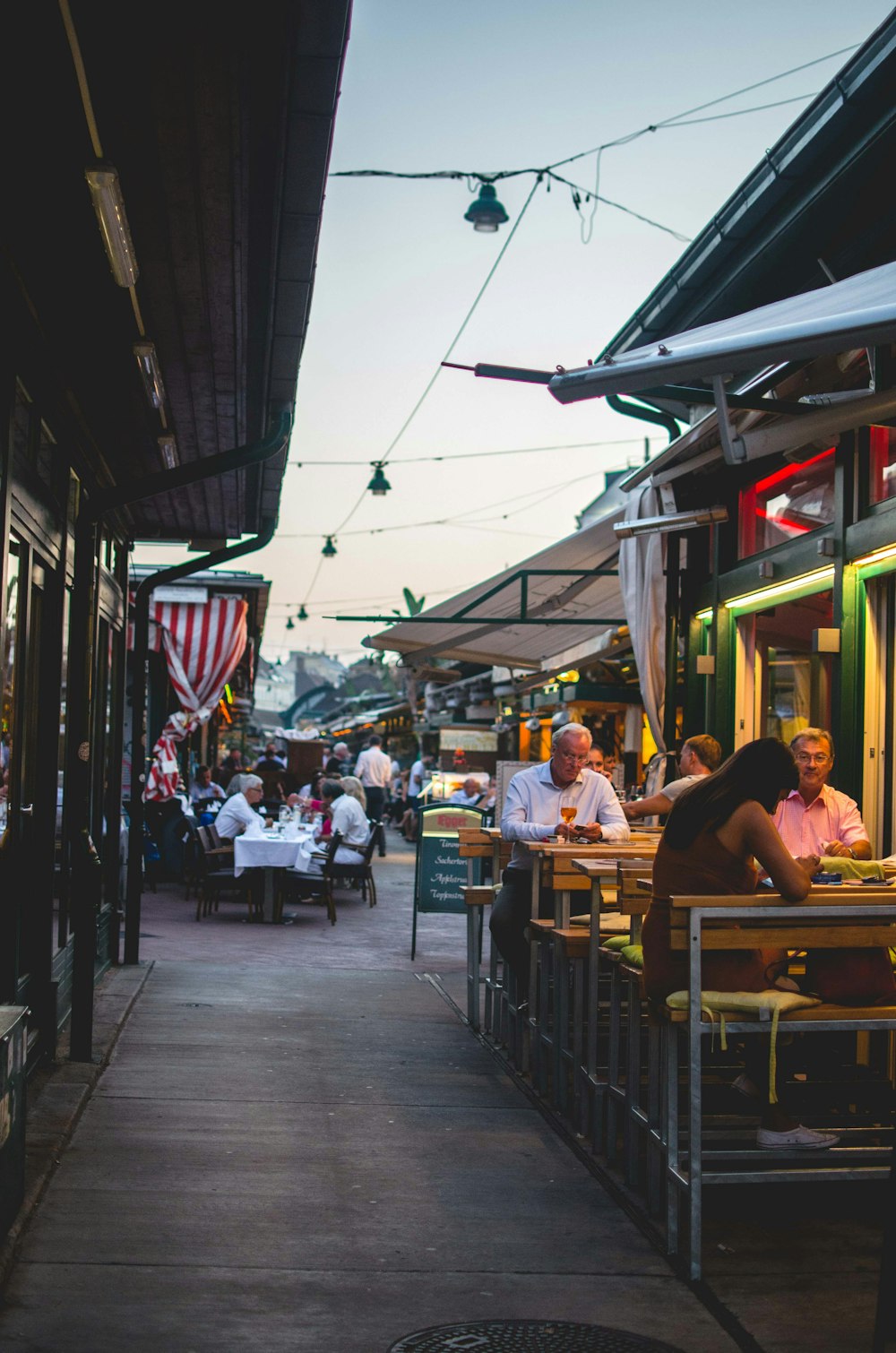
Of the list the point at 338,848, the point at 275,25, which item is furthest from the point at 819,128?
the point at 338,848

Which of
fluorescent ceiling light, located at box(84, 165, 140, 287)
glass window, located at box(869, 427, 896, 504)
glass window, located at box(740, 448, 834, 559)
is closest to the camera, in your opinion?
fluorescent ceiling light, located at box(84, 165, 140, 287)

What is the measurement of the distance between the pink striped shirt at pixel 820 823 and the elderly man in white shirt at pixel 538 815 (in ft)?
3.61

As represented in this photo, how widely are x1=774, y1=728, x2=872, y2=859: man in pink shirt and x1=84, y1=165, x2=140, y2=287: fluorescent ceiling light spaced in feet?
11.9

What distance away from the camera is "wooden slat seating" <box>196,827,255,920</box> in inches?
550

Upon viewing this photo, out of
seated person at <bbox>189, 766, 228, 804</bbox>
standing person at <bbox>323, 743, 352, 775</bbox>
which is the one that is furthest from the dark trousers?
standing person at <bbox>323, 743, 352, 775</bbox>

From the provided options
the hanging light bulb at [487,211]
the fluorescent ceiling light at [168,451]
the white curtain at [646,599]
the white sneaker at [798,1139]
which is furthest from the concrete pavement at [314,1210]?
the hanging light bulb at [487,211]

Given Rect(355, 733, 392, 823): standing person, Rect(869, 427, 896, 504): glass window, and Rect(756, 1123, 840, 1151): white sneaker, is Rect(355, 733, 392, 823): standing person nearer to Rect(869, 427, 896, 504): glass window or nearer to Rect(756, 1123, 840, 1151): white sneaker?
Rect(869, 427, 896, 504): glass window

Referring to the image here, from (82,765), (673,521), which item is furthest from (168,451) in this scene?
(673,521)

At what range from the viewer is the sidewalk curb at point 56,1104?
181 inches

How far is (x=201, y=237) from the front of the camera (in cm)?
516

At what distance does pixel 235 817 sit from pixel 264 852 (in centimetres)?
89

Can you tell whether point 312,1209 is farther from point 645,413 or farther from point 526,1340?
point 645,413

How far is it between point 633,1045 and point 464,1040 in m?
3.07

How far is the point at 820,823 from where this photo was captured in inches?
252
